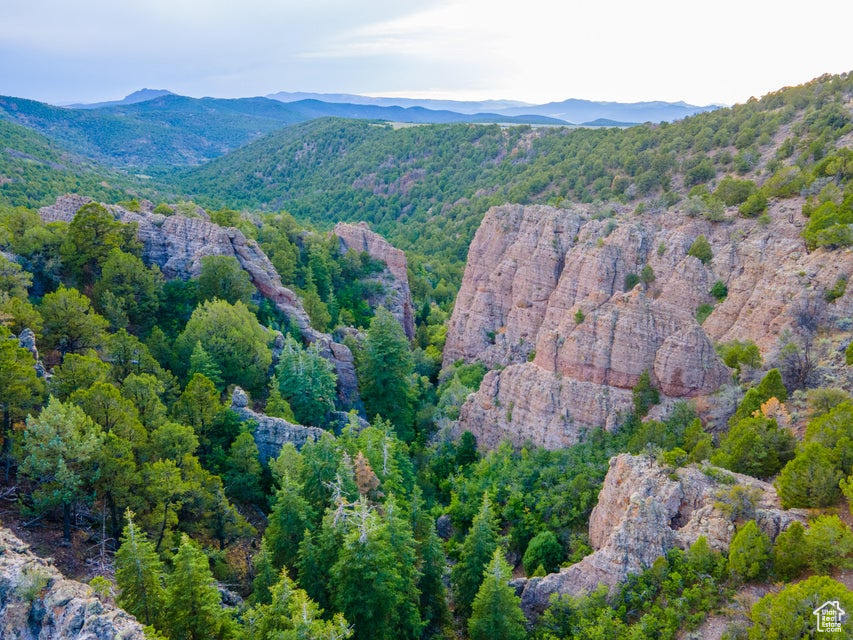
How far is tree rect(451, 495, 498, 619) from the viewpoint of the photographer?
27922 millimetres

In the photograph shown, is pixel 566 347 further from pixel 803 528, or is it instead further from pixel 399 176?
pixel 399 176

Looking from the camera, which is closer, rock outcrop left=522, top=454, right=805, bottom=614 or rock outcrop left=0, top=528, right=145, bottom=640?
rock outcrop left=0, top=528, right=145, bottom=640

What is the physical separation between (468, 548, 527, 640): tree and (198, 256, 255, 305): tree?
107 feet

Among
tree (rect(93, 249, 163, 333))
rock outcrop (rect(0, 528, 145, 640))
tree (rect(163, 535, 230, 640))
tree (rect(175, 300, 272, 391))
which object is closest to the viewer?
rock outcrop (rect(0, 528, 145, 640))

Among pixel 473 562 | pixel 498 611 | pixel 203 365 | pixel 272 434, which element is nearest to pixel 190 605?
pixel 498 611

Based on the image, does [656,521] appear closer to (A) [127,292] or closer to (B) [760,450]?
(B) [760,450]

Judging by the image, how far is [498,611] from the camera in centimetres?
2381

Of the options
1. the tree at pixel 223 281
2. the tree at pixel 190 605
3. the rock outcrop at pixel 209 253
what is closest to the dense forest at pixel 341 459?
the tree at pixel 190 605

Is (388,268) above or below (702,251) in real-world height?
below

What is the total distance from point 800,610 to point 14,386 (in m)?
29.4

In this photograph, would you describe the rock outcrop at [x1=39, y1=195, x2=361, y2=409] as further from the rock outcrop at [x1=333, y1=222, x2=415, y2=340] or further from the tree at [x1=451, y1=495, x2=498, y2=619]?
the tree at [x1=451, y1=495, x2=498, y2=619]

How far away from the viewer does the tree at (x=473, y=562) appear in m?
27.9

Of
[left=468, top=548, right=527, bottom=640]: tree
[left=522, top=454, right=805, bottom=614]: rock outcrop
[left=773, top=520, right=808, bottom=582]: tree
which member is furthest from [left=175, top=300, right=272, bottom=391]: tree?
[left=773, top=520, right=808, bottom=582]: tree

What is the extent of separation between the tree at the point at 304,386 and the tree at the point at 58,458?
660 inches
